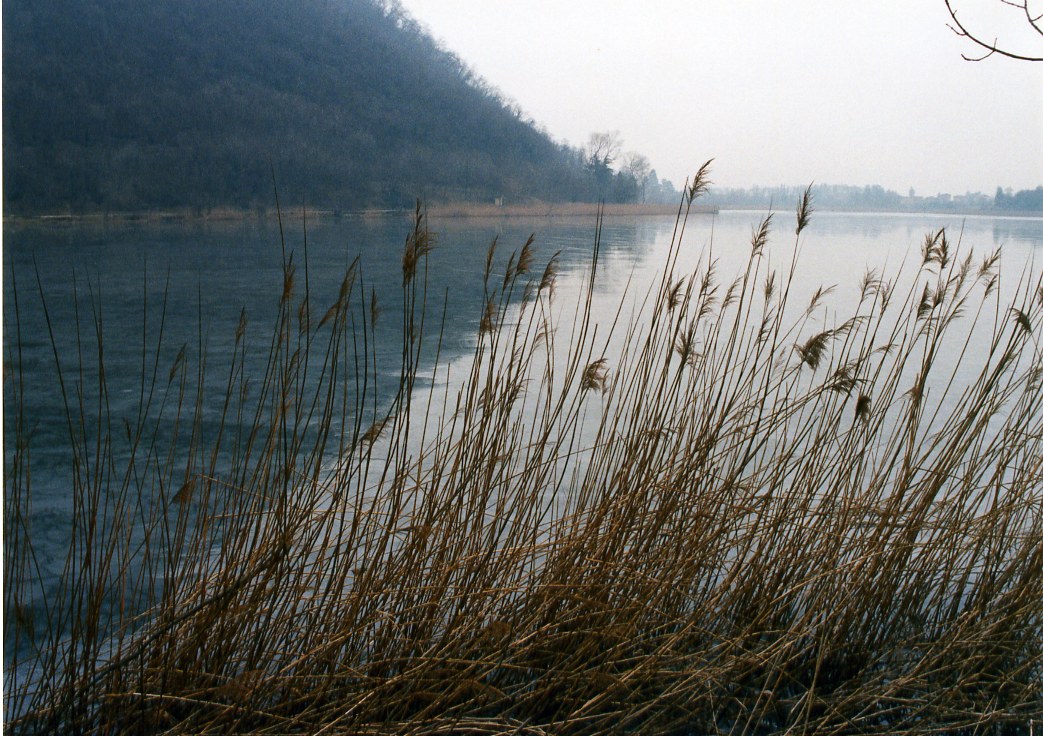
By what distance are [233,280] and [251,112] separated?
2109 mm

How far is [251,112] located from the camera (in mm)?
8234

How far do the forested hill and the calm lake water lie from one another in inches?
26.5

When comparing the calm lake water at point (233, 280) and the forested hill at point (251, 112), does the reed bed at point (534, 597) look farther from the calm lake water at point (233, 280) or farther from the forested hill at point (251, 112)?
the forested hill at point (251, 112)

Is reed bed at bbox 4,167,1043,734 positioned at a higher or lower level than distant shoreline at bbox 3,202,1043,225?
lower

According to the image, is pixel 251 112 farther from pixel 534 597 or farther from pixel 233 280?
pixel 534 597

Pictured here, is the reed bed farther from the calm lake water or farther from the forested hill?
the forested hill

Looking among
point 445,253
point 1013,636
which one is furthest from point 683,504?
point 445,253

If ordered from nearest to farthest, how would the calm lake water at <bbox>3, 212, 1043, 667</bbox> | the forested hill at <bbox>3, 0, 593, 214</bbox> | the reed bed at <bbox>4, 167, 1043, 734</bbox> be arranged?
the reed bed at <bbox>4, 167, 1043, 734</bbox> < the calm lake water at <bbox>3, 212, 1043, 667</bbox> < the forested hill at <bbox>3, 0, 593, 214</bbox>

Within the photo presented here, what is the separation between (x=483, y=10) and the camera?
10.3ft

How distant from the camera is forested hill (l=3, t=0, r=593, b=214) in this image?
674 cm

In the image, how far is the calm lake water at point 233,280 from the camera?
2.97 m

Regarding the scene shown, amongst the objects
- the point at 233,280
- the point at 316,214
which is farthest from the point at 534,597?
the point at 316,214

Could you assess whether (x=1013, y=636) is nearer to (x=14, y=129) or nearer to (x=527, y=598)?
(x=527, y=598)

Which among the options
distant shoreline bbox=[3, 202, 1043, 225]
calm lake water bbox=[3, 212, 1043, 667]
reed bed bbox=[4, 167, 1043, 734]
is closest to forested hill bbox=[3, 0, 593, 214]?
distant shoreline bbox=[3, 202, 1043, 225]
